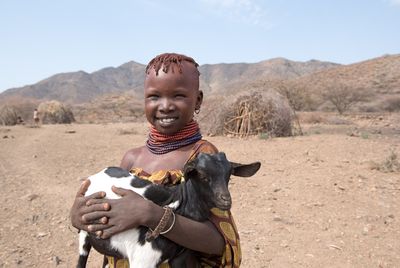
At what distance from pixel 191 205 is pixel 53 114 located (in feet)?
70.0

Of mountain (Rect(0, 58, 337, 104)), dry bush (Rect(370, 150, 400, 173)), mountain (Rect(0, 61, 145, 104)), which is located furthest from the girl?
mountain (Rect(0, 61, 145, 104))

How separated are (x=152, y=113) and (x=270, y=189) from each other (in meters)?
4.79

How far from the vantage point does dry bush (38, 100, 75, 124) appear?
69.9ft

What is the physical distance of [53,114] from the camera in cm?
2134

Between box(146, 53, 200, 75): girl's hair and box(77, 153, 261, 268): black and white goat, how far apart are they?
0.38 metres

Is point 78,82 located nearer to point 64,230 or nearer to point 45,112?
Answer: point 45,112

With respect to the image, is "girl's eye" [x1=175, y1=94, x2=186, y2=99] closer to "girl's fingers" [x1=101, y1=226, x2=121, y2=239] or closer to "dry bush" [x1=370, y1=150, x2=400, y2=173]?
"girl's fingers" [x1=101, y1=226, x2=121, y2=239]

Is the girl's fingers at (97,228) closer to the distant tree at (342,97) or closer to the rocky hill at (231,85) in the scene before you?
the rocky hill at (231,85)

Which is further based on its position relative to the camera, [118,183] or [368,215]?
[368,215]

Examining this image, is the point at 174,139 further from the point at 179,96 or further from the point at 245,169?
the point at 245,169

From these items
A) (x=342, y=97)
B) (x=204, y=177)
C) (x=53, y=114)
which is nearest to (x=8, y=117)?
(x=53, y=114)

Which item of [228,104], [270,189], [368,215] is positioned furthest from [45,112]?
[368,215]

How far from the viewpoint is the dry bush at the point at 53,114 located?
21.3 metres

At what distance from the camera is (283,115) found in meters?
11.3
